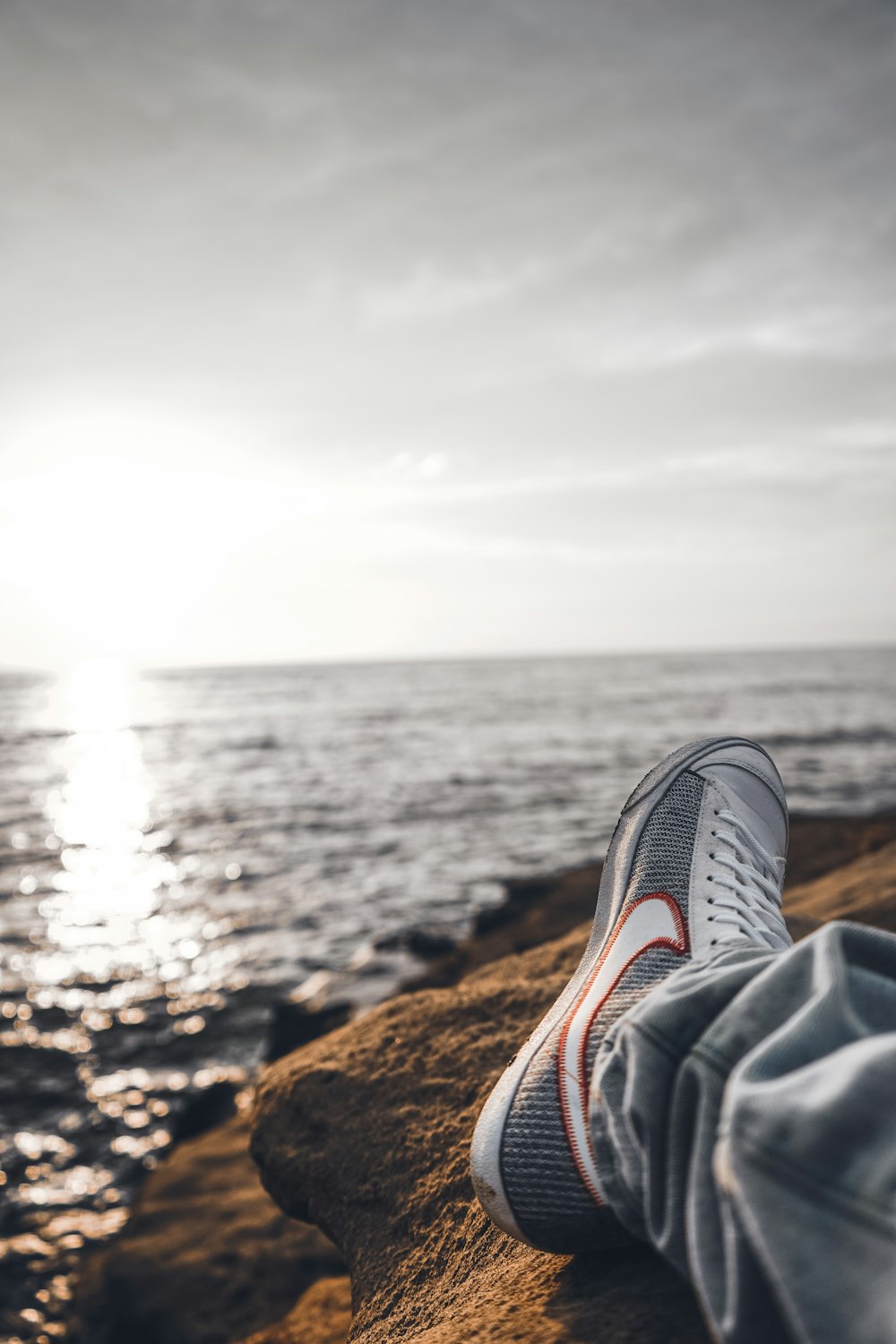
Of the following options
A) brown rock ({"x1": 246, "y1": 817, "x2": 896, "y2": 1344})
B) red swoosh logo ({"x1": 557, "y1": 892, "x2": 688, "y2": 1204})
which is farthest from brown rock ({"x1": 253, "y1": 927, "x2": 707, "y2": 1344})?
red swoosh logo ({"x1": 557, "y1": 892, "x2": 688, "y2": 1204})

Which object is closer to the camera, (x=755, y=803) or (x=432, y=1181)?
(x=432, y=1181)

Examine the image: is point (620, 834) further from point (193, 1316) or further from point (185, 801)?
point (185, 801)

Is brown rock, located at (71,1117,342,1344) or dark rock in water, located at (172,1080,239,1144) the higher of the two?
brown rock, located at (71,1117,342,1344)

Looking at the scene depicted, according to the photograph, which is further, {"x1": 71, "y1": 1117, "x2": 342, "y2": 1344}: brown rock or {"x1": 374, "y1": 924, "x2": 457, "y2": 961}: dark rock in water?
{"x1": 374, "y1": 924, "x2": 457, "y2": 961}: dark rock in water

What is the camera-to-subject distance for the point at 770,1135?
740 millimetres

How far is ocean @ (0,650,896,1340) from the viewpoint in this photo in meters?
3.62

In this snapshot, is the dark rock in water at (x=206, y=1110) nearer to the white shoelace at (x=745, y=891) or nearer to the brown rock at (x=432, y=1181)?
the brown rock at (x=432, y=1181)

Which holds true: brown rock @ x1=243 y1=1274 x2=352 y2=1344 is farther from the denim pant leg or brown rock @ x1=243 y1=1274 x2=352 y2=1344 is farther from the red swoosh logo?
the denim pant leg

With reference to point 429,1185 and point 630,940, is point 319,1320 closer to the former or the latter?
point 429,1185

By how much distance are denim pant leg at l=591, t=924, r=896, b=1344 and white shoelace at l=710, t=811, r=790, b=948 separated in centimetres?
46

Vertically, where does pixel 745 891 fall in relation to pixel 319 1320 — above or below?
above

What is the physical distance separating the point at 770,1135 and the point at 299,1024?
13.4ft

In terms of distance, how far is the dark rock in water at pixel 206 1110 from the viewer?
144 inches

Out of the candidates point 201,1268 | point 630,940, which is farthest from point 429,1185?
point 201,1268
